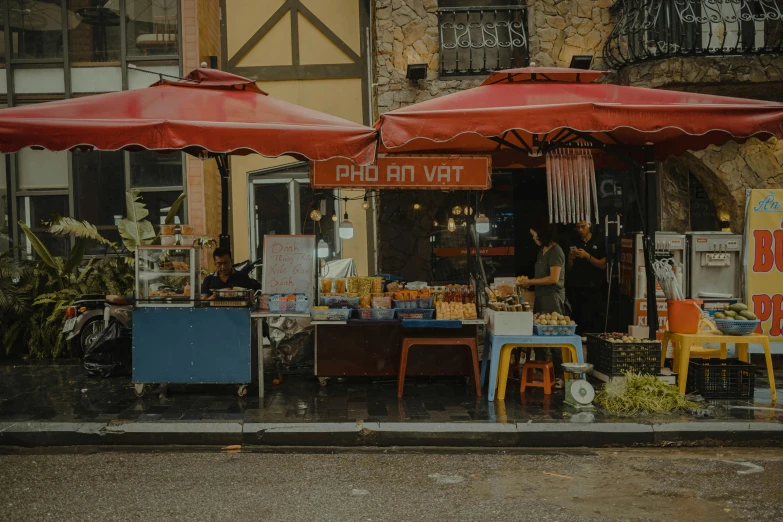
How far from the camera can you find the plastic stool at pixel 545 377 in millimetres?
8797

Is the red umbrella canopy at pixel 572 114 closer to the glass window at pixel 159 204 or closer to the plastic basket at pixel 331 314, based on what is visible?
the plastic basket at pixel 331 314

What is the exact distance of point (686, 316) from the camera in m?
8.39

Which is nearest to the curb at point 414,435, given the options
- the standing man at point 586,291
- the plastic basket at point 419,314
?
the plastic basket at point 419,314

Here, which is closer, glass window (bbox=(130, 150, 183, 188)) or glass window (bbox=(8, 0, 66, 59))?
glass window (bbox=(8, 0, 66, 59))

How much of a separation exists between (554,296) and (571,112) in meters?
2.97

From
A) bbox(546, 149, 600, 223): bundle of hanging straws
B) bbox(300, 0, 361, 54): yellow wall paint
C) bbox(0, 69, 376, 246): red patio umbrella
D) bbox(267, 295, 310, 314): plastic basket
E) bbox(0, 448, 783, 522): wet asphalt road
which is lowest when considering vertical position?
bbox(0, 448, 783, 522): wet asphalt road

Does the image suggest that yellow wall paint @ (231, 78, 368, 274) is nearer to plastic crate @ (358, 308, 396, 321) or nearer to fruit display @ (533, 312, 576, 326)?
plastic crate @ (358, 308, 396, 321)

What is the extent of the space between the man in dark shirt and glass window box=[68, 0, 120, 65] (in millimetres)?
6869

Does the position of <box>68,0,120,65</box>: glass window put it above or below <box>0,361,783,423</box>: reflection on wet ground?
above

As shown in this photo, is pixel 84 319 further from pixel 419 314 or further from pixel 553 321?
pixel 553 321

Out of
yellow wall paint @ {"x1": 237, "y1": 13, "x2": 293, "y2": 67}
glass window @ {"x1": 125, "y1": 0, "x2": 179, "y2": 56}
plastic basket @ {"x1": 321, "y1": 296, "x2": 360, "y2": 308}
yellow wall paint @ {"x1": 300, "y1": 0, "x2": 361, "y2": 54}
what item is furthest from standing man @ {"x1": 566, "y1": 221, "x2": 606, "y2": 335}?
glass window @ {"x1": 125, "y1": 0, "x2": 179, "y2": 56}

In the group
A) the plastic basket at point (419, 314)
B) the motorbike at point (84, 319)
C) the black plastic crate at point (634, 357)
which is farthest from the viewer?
the motorbike at point (84, 319)

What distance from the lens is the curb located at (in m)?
7.25

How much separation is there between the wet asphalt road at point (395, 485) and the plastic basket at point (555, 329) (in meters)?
1.71
